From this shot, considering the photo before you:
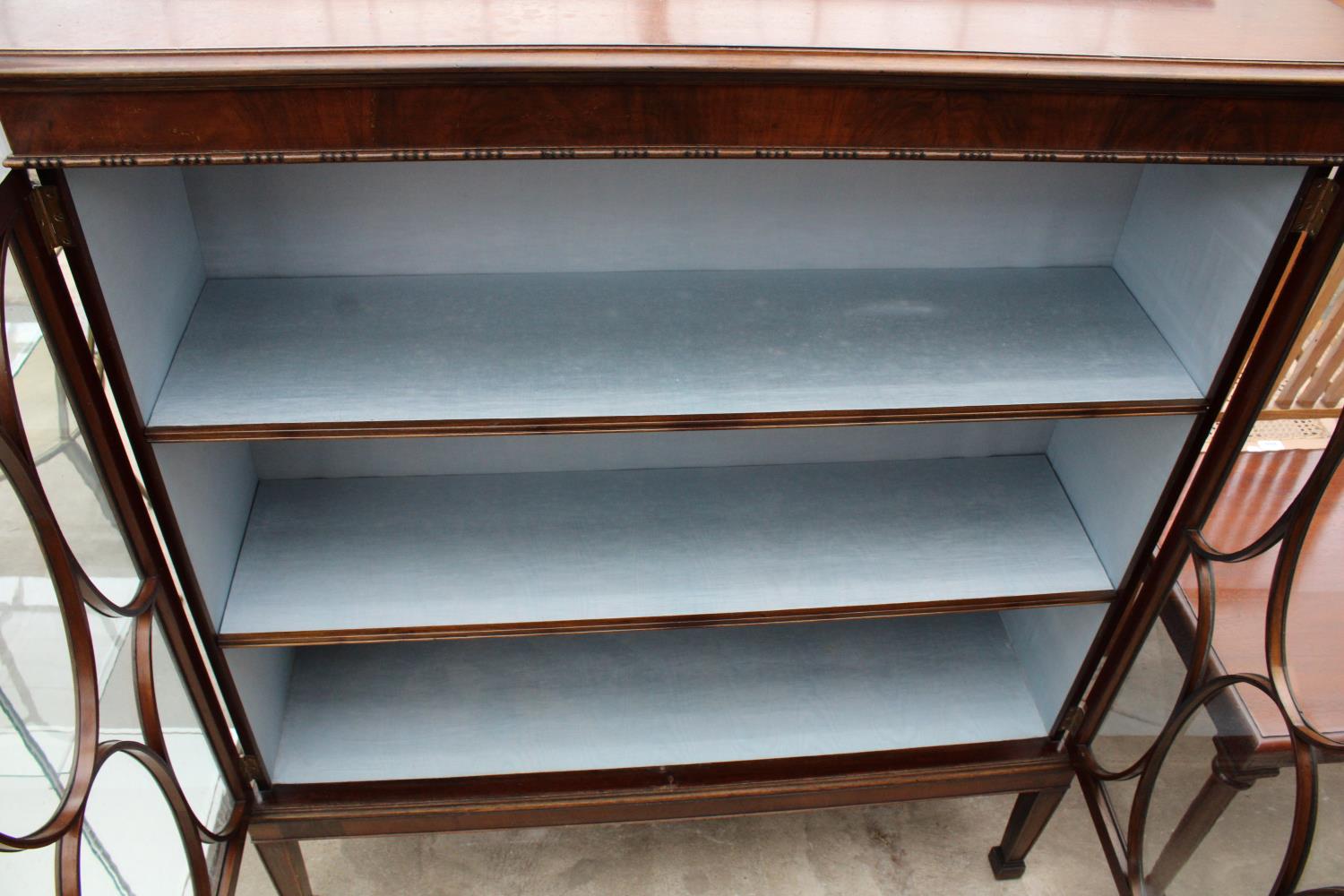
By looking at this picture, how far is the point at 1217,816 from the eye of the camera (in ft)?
4.51

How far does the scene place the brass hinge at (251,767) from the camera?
145 centimetres

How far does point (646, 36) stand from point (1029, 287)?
0.71m

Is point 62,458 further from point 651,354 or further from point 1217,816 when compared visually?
point 1217,816

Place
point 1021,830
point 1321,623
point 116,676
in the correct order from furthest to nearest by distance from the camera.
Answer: point 1021,830 → point 1321,623 → point 116,676

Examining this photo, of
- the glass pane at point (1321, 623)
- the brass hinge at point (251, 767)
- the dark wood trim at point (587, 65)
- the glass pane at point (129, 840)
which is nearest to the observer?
the dark wood trim at point (587, 65)

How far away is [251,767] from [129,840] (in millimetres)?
300

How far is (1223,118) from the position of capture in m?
0.99

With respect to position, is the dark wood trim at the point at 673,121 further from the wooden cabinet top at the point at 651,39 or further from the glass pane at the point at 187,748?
the glass pane at the point at 187,748

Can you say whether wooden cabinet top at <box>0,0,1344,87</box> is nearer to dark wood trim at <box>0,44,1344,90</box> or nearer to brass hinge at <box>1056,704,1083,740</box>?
dark wood trim at <box>0,44,1344,90</box>

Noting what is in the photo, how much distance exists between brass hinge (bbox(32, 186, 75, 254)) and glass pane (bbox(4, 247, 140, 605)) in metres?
0.04

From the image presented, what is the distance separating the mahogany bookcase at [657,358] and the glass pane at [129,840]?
14 cm

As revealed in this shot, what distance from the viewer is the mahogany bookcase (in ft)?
3.04

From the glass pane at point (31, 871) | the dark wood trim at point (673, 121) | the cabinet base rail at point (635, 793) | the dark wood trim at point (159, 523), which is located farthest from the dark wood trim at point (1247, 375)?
the glass pane at point (31, 871)

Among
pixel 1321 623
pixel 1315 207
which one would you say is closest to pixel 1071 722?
pixel 1321 623
